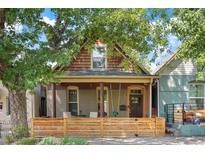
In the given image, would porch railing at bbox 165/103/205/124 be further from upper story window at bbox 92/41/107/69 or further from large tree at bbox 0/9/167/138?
upper story window at bbox 92/41/107/69

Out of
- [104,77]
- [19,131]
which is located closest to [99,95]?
[104,77]

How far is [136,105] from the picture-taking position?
18.8 m

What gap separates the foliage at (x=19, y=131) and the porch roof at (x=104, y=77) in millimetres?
4320

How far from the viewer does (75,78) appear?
16.0 metres

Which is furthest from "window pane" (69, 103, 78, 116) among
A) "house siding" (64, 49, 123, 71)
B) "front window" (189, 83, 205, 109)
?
"front window" (189, 83, 205, 109)

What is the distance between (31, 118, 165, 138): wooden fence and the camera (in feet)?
47.3

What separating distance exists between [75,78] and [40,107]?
19.9 ft

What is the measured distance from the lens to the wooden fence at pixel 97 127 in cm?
1443

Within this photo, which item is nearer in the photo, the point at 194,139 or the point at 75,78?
the point at 194,139

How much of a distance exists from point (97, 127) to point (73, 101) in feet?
14.4

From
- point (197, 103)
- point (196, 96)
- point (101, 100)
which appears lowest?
point (197, 103)

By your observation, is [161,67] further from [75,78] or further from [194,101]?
[75,78]

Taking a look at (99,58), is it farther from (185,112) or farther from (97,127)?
(185,112)

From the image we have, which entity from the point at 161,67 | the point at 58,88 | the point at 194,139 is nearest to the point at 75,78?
the point at 58,88
